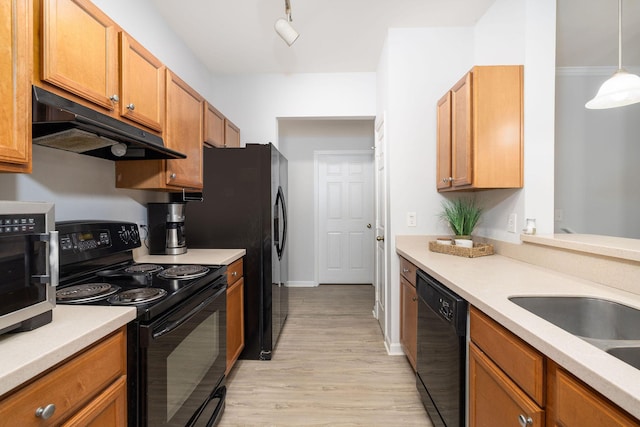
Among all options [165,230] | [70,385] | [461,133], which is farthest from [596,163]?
[70,385]

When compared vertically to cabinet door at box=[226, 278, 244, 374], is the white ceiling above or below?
above

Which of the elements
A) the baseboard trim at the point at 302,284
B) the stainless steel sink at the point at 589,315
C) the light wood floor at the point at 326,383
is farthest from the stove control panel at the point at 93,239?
the baseboard trim at the point at 302,284

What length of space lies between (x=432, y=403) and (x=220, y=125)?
101 inches

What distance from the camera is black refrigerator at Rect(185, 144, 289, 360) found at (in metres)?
2.24

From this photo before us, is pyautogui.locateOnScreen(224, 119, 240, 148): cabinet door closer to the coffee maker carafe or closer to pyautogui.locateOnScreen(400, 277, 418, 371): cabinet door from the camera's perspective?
the coffee maker carafe

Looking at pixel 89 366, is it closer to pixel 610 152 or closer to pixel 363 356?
pixel 363 356

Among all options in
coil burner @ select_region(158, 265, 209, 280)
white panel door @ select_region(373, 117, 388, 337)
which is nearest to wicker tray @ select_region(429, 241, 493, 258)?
white panel door @ select_region(373, 117, 388, 337)

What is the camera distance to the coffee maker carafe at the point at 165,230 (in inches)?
82.7

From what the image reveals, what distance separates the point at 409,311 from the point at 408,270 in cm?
28

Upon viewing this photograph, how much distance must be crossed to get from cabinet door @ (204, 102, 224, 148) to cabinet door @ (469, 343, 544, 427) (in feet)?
7.33

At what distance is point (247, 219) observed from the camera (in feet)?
7.41

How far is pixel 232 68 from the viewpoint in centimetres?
302

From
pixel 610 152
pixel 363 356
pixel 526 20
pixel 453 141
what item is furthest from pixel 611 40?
pixel 363 356

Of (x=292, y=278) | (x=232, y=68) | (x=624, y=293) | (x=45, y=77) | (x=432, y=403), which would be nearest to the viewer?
(x=45, y=77)
